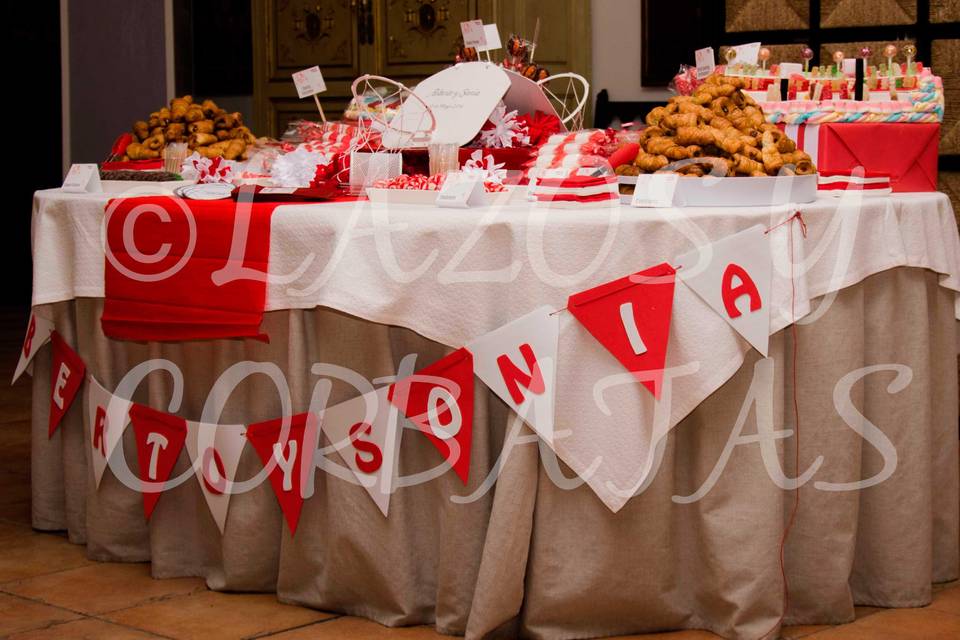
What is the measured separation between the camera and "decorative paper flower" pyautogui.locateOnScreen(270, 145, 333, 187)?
300 cm

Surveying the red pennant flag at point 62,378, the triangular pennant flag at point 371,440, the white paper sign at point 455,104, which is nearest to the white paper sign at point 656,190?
the triangular pennant flag at point 371,440

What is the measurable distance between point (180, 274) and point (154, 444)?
42 cm

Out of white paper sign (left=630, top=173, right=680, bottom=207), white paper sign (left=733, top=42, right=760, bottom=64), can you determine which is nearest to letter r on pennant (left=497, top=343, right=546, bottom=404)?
white paper sign (left=630, top=173, right=680, bottom=207)

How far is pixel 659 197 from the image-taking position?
250 centimetres

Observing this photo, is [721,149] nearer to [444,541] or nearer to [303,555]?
[444,541]

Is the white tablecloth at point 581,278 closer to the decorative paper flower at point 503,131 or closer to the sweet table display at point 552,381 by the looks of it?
the sweet table display at point 552,381

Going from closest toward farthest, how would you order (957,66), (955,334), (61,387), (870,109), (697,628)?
(697,628) < (955,334) < (61,387) < (870,109) < (957,66)

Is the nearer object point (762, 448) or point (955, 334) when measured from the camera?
point (762, 448)

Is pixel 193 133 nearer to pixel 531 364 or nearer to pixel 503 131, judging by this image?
pixel 503 131

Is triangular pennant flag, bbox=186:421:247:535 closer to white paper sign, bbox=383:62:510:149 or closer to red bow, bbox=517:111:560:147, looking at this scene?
white paper sign, bbox=383:62:510:149

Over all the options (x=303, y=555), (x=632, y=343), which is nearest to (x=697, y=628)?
(x=632, y=343)

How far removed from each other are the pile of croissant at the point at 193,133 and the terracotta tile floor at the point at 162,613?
120cm

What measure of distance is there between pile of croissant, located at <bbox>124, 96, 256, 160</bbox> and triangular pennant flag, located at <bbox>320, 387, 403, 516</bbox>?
1363 millimetres

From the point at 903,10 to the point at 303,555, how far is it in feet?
12.7
